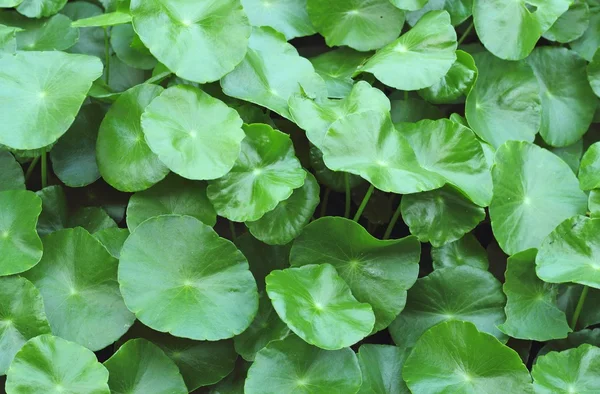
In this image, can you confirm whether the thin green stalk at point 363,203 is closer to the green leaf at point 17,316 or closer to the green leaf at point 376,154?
the green leaf at point 376,154

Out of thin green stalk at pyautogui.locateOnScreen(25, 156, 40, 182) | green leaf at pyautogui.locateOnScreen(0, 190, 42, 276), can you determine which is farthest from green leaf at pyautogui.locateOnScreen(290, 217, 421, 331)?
thin green stalk at pyautogui.locateOnScreen(25, 156, 40, 182)

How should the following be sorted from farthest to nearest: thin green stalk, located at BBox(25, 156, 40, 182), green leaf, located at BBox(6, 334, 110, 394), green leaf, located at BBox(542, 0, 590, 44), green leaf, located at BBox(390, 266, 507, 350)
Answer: green leaf, located at BBox(542, 0, 590, 44) < thin green stalk, located at BBox(25, 156, 40, 182) < green leaf, located at BBox(390, 266, 507, 350) < green leaf, located at BBox(6, 334, 110, 394)

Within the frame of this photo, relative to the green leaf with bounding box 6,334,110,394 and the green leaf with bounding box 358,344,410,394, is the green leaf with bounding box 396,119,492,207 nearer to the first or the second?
the green leaf with bounding box 358,344,410,394

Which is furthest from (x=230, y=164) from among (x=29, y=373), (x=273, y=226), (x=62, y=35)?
(x=62, y=35)

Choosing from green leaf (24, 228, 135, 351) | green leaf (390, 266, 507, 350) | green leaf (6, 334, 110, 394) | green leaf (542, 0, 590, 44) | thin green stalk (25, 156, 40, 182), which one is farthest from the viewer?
green leaf (542, 0, 590, 44)

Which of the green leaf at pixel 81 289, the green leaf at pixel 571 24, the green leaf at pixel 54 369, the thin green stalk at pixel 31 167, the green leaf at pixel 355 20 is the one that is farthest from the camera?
the green leaf at pixel 571 24

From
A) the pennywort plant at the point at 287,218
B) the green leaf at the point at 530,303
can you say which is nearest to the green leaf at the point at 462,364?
the pennywort plant at the point at 287,218

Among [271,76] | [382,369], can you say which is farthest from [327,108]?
[382,369]
